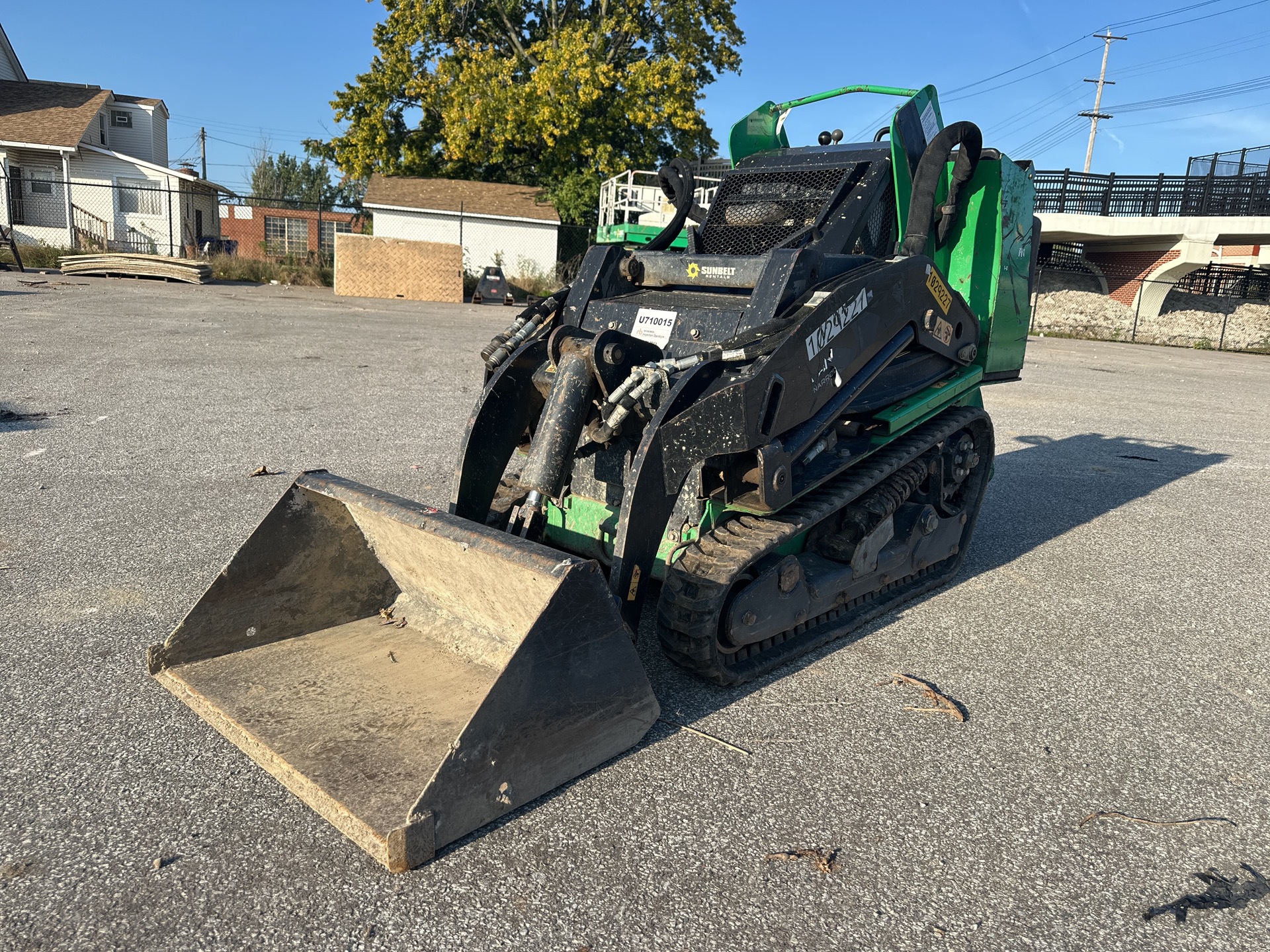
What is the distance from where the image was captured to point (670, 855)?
268 centimetres

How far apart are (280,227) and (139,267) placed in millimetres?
27195

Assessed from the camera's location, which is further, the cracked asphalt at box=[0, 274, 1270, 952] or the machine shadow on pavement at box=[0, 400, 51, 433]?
the machine shadow on pavement at box=[0, 400, 51, 433]

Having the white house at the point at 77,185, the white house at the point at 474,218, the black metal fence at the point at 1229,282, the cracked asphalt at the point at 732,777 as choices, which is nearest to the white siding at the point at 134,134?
the white house at the point at 77,185

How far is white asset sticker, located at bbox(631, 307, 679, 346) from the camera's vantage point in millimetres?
4242

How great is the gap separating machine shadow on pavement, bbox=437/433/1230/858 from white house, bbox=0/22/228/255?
2696cm

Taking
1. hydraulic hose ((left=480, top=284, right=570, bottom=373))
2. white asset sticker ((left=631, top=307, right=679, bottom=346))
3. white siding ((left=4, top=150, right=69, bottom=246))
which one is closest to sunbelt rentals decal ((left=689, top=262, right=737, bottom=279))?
white asset sticker ((left=631, top=307, right=679, bottom=346))

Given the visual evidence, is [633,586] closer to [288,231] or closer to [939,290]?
[939,290]

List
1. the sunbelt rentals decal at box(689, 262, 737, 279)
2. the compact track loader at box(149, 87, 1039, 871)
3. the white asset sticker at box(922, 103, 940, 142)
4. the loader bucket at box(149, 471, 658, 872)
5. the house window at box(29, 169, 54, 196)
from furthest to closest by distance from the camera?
the house window at box(29, 169, 54, 196) < the white asset sticker at box(922, 103, 940, 142) < the sunbelt rentals decal at box(689, 262, 737, 279) < the compact track loader at box(149, 87, 1039, 871) < the loader bucket at box(149, 471, 658, 872)

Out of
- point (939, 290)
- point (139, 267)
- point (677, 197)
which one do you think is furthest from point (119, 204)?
point (939, 290)

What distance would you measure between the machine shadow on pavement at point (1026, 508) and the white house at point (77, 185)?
27.0m

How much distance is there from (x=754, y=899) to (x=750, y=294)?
263 centimetres

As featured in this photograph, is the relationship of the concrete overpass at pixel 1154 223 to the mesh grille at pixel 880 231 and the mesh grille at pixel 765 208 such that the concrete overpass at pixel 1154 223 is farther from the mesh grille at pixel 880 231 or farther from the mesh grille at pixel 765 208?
the mesh grille at pixel 765 208

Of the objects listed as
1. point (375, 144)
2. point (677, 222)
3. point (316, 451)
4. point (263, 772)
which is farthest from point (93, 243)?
point (263, 772)

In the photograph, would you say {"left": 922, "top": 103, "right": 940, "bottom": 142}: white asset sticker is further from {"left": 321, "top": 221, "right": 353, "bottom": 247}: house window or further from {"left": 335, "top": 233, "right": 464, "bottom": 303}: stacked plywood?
{"left": 321, "top": 221, "right": 353, "bottom": 247}: house window
